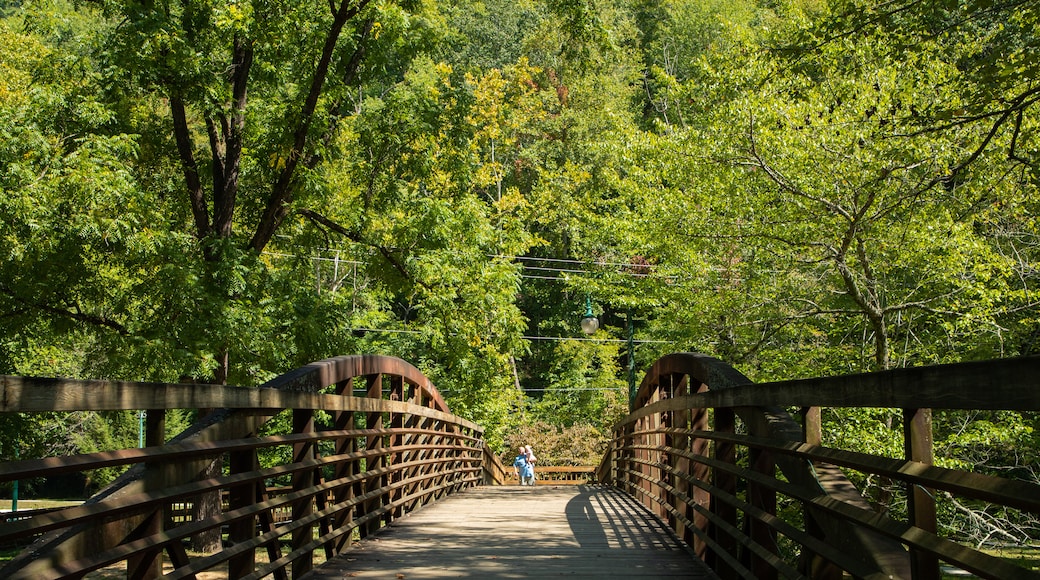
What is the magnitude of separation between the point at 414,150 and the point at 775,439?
39.2 ft

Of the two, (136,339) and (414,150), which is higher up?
(414,150)

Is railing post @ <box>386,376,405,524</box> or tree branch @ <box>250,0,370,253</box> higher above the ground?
tree branch @ <box>250,0,370,253</box>

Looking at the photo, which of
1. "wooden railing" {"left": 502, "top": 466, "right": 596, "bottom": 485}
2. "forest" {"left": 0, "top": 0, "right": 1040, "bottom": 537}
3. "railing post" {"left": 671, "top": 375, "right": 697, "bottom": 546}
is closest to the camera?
"railing post" {"left": 671, "top": 375, "right": 697, "bottom": 546}

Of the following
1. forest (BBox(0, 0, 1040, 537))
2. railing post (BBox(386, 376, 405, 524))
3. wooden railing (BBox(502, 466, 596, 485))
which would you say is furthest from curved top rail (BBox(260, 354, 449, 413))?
wooden railing (BBox(502, 466, 596, 485))

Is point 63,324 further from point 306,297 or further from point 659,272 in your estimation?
point 659,272

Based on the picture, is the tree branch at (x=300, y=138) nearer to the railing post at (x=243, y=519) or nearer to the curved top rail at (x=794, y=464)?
the curved top rail at (x=794, y=464)

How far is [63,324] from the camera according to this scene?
12.4 m

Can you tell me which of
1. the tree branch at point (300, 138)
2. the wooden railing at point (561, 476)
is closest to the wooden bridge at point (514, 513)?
the tree branch at point (300, 138)

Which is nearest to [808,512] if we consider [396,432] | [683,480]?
[683,480]

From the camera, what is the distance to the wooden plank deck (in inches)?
216

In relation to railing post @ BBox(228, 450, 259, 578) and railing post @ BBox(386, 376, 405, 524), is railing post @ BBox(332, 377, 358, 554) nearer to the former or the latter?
railing post @ BBox(386, 376, 405, 524)

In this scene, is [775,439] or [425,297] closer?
[775,439]

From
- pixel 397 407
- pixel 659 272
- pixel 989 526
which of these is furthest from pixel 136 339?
pixel 659 272

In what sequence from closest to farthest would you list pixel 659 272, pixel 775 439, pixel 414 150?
pixel 775 439
pixel 414 150
pixel 659 272
